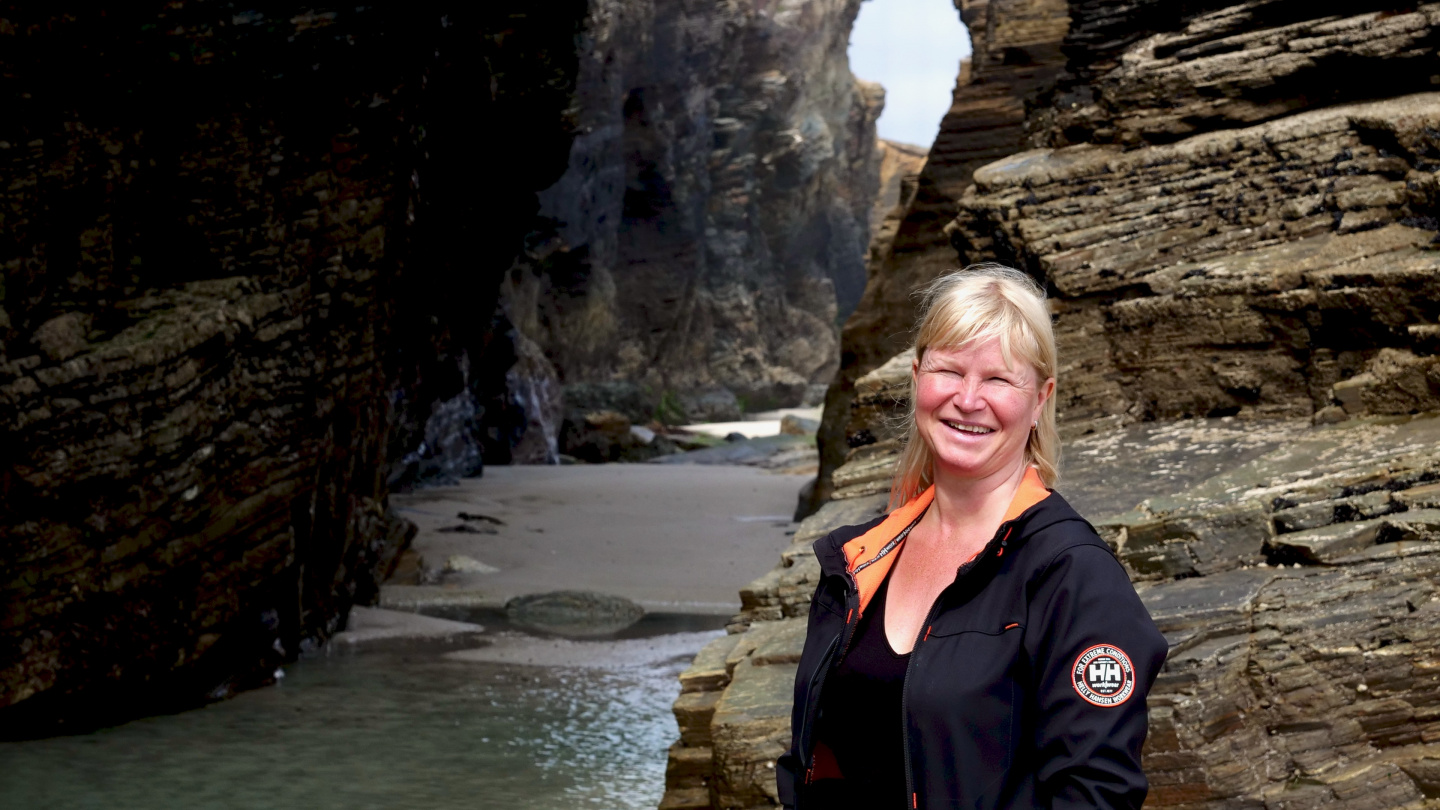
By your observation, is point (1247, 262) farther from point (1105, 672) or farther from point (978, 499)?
point (1105, 672)

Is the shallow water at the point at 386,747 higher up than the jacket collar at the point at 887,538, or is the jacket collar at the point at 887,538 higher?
the jacket collar at the point at 887,538

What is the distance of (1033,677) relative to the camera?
1964mm

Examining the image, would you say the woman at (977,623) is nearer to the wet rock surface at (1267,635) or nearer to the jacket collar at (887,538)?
the jacket collar at (887,538)

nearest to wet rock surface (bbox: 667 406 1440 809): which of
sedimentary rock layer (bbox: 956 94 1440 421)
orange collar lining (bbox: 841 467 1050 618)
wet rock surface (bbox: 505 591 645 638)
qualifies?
sedimentary rock layer (bbox: 956 94 1440 421)

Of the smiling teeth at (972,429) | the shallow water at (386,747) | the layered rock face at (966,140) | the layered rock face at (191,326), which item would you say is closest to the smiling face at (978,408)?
the smiling teeth at (972,429)

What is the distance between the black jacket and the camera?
1860 millimetres

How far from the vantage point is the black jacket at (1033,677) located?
6.10 ft

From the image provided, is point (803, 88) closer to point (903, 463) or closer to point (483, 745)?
point (483, 745)

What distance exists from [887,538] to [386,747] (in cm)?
538

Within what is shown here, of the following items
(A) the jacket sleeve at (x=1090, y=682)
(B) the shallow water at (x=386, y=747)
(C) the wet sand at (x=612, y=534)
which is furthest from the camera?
(C) the wet sand at (x=612, y=534)

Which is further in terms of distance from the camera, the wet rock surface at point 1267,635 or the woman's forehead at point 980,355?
the wet rock surface at point 1267,635

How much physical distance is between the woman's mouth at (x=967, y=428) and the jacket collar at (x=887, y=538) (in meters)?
0.11

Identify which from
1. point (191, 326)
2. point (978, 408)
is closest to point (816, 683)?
point (978, 408)

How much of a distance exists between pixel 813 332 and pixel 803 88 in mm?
10107
